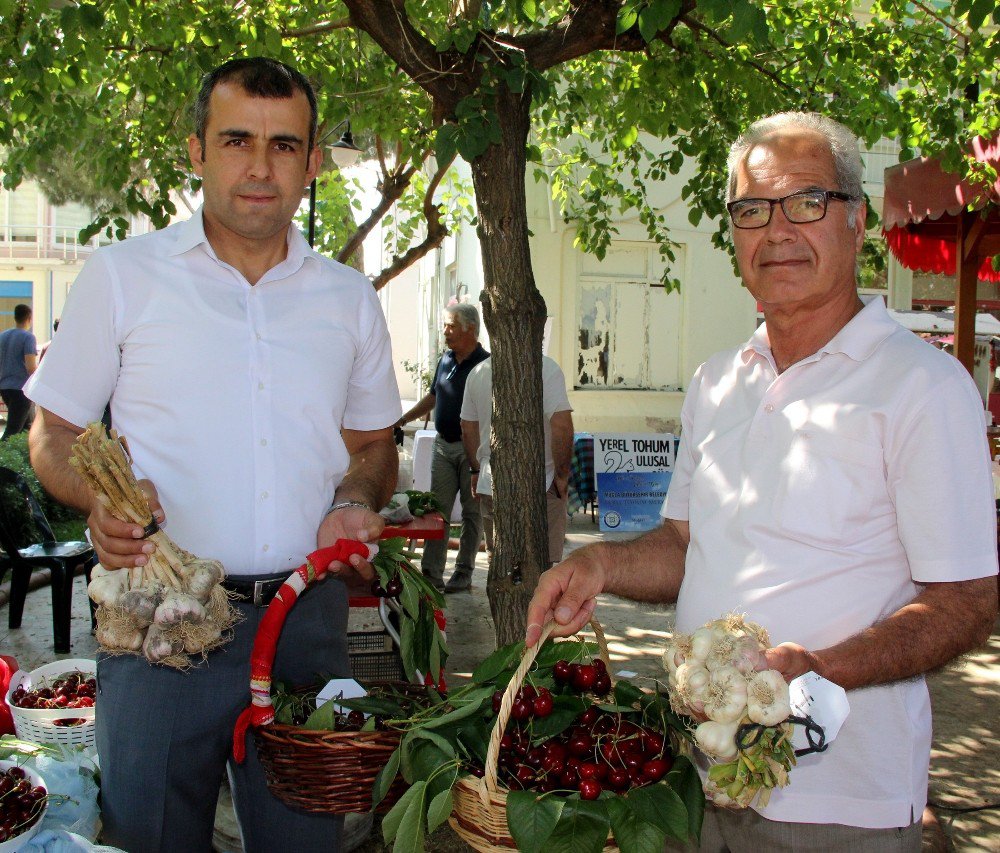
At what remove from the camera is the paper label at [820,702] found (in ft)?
4.43

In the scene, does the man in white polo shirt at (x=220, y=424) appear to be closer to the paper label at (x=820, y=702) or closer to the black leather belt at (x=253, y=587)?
the black leather belt at (x=253, y=587)

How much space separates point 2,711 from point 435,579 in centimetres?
418

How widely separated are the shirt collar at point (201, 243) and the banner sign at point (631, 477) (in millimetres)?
7793

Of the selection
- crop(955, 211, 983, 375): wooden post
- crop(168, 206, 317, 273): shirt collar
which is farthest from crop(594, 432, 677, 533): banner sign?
crop(168, 206, 317, 273): shirt collar

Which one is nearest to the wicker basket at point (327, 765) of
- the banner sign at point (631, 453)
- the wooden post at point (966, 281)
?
the wooden post at point (966, 281)

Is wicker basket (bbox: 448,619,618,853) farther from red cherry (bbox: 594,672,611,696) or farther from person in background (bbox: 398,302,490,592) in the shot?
person in background (bbox: 398,302,490,592)

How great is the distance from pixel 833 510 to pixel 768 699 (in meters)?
0.48

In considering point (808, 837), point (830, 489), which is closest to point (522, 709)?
point (808, 837)

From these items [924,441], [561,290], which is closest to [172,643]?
[924,441]

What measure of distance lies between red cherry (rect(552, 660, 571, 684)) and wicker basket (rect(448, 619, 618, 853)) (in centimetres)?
24

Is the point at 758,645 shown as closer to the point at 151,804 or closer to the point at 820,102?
the point at 151,804

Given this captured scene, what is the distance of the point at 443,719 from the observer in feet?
5.53

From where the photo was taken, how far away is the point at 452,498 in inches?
306

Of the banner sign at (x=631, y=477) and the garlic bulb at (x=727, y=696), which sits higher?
the garlic bulb at (x=727, y=696)
